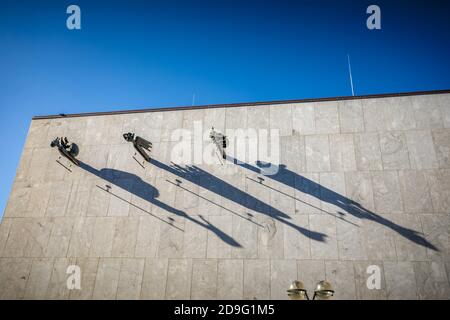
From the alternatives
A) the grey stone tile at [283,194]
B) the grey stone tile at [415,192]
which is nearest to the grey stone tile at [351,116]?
the grey stone tile at [415,192]

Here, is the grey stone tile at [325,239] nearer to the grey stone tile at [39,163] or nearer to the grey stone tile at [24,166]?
the grey stone tile at [39,163]

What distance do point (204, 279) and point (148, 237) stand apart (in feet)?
11.7

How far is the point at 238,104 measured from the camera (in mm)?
17047

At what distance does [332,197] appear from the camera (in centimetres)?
1430

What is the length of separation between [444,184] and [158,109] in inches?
605

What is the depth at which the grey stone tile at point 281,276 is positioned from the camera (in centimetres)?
1295

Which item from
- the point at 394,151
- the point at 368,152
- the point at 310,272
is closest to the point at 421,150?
the point at 394,151

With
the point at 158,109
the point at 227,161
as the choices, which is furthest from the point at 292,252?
the point at 158,109

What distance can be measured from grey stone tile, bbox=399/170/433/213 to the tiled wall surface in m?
0.05

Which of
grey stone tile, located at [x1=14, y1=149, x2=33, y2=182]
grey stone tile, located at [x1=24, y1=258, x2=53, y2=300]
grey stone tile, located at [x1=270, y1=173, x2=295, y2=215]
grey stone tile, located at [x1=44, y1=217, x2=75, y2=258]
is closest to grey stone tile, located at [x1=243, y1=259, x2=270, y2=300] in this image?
grey stone tile, located at [x1=270, y1=173, x2=295, y2=215]

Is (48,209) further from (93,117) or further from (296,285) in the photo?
(296,285)

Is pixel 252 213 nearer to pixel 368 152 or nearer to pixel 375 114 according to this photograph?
pixel 368 152

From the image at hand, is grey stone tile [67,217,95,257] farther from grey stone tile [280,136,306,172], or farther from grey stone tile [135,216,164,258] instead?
grey stone tile [280,136,306,172]

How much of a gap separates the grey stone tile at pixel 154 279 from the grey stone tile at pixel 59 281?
12.7ft
